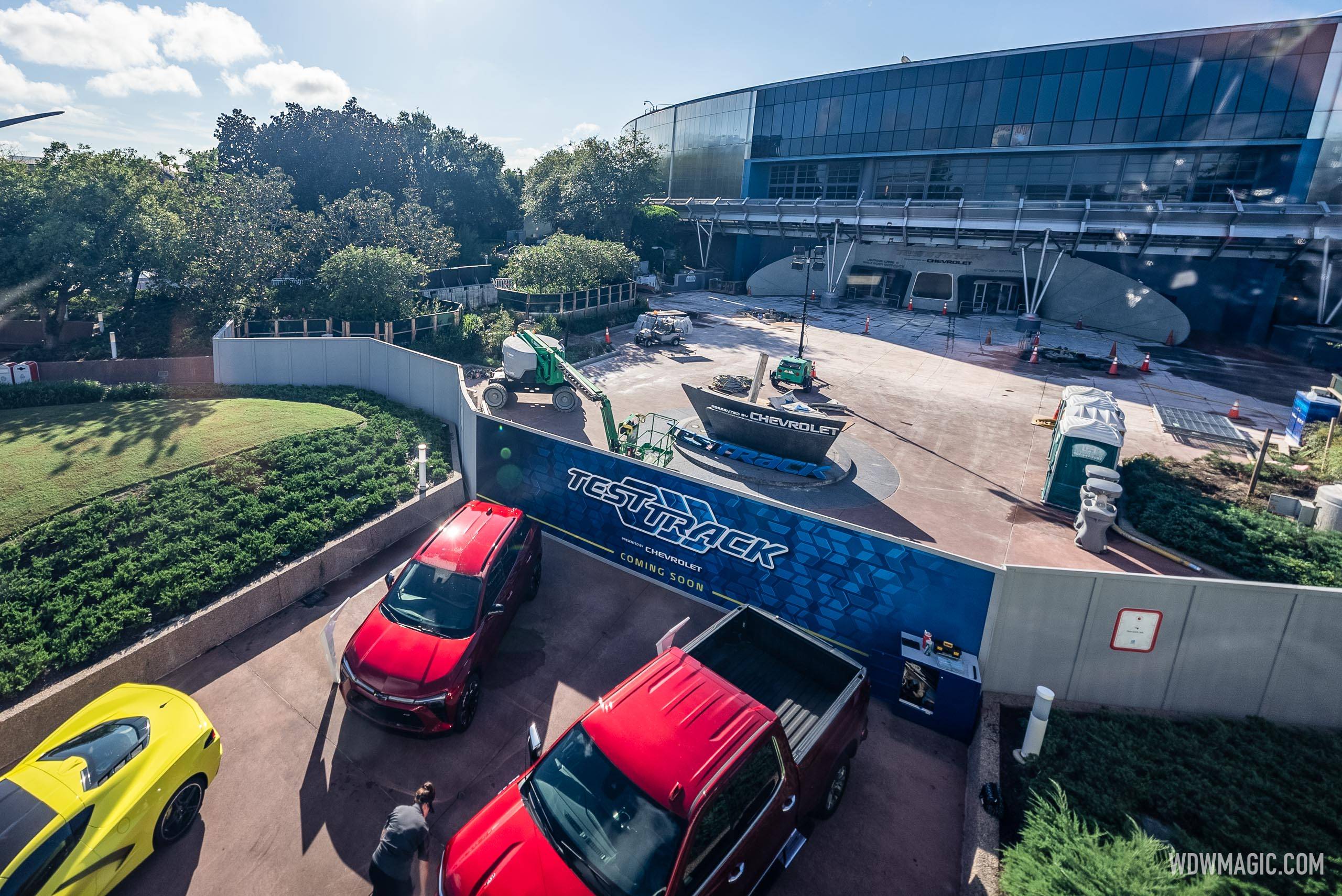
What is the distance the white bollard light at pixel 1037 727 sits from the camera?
7.29 meters

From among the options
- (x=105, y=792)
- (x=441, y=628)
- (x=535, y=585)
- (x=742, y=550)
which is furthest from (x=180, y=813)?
(x=742, y=550)

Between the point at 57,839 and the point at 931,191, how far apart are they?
58.0 metres

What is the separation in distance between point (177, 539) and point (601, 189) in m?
42.4

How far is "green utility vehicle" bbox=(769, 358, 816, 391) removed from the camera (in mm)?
25062

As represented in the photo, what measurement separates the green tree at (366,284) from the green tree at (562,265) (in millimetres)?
7851

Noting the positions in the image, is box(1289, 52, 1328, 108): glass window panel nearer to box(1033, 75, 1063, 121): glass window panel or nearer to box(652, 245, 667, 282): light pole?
box(1033, 75, 1063, 121): glass window panel

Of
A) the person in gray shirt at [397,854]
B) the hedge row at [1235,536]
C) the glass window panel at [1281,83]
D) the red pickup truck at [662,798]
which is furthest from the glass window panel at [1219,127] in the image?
the person in gray shirt at [397,854]

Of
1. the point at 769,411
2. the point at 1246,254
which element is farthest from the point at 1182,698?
the point at 1246,254

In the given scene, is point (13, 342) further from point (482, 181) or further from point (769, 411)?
point (482, 181)

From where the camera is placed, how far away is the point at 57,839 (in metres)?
5.77

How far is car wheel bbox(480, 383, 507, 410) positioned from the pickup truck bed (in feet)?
50.5

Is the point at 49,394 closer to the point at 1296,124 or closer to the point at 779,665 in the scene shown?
the point at 779,665

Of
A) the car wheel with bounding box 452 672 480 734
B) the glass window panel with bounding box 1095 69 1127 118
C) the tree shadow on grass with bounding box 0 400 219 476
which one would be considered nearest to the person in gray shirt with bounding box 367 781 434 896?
the car wheel with bounding box 452 672 480 734

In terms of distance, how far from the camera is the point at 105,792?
20.4 ft
